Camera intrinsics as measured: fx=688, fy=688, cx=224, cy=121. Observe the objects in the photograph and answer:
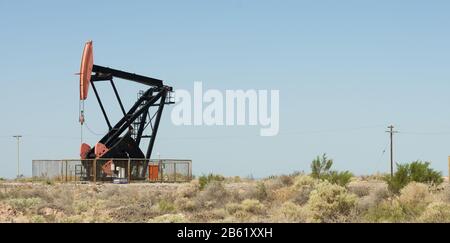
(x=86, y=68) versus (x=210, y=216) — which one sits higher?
(x=86, y=68)

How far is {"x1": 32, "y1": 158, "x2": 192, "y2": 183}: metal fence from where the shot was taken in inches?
1590

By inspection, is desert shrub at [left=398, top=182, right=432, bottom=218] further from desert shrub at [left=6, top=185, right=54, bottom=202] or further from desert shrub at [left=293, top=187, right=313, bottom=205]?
desert shrub at [left=6, top=185, right=54, bottom=202]

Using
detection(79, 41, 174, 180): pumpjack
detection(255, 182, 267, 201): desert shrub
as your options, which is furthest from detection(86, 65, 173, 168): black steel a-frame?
detection(255, 182, 267, 201): desert shrub

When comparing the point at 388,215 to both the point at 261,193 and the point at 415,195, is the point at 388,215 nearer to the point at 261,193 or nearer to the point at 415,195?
the point at 415,195

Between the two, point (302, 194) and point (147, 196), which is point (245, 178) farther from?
point (302, 194)

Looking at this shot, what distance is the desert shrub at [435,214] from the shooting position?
16656mm

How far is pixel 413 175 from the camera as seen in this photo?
2752 centimetres

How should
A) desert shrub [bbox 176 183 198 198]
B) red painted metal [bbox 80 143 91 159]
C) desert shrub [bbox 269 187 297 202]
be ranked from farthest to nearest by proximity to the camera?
red painted metal [bbox 80 143 91 159] → desert shrub [bbox 176 183 198 198] → desert shrub [bbox 269 187 297 202]

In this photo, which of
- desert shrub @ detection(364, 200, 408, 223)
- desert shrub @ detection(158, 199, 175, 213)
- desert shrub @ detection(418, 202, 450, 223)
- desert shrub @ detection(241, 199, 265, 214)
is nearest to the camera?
desert shrub @ detection(418, 202, 450, 223)

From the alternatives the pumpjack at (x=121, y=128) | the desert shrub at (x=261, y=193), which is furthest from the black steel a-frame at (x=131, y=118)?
the desert shrub at (x=261, y=193)

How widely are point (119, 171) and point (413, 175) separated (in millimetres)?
19252

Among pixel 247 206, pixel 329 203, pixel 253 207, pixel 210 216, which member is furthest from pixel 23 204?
pixel 329 203
